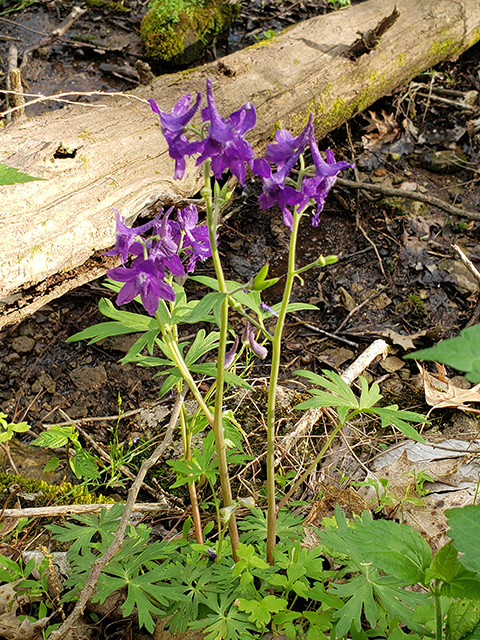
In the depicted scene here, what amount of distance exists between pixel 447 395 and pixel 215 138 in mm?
2294

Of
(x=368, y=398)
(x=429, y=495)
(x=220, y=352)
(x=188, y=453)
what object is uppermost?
(x=220, y=352)

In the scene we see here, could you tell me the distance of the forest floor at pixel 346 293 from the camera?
3137 mm

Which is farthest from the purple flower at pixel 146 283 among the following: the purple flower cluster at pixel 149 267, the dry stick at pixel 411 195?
the dry stick at pixel 411 195

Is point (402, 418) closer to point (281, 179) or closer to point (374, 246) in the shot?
point (281, 179)

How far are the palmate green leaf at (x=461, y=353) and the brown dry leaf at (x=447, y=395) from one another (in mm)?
1995

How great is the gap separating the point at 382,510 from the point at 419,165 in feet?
12.7

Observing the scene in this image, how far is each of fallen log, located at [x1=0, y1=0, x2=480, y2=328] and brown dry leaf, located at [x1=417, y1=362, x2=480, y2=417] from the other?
7.10 feet

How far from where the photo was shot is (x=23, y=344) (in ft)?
11.9

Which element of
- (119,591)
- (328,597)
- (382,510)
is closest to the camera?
(328,597)

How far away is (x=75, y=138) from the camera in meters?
3.38

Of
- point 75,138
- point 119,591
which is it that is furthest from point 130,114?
point 119,591

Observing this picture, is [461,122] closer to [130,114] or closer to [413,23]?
[413,23]

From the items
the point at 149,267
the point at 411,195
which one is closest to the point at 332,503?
the point at 149,267

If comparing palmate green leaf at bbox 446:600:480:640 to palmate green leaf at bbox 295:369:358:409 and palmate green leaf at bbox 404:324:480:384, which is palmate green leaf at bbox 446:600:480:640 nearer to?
palmate green leaf at bbox 295:369:358:409
